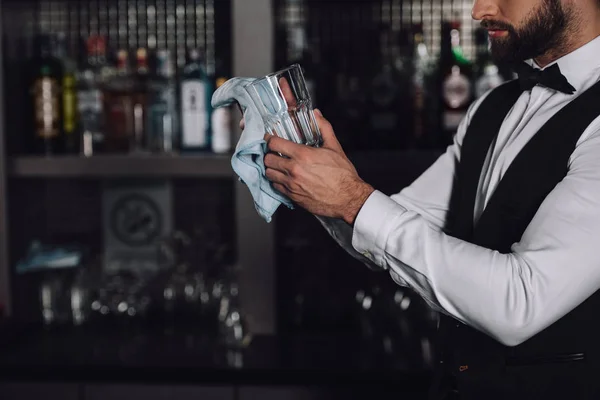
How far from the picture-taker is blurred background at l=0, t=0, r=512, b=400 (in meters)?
2.05

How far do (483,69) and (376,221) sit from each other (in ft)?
4.21

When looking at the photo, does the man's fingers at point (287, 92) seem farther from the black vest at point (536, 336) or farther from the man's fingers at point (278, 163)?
the black vest at point (536, 336)

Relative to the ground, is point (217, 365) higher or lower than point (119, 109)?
lower

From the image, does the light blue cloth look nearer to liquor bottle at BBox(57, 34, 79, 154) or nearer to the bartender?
the bartender

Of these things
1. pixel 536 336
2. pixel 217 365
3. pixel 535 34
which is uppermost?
pixel 535 34

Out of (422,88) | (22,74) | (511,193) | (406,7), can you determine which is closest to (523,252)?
(511,193)

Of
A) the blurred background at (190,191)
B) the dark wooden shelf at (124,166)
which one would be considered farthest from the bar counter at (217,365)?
the dark wooden shelf at (124,166)

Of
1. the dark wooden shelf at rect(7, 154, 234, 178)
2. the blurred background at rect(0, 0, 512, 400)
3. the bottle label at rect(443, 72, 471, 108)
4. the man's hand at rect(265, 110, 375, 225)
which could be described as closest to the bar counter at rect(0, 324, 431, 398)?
the blurred background at rect(0, 0, 512, 400)

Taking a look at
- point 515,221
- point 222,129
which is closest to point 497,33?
point 515,221

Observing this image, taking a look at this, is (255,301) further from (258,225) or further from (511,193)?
(511,193)

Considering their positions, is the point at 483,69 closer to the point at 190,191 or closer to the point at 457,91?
the point at 457,91

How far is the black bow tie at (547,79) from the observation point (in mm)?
1346

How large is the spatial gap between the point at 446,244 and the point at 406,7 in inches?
57.4

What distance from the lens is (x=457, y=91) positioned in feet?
7.52
